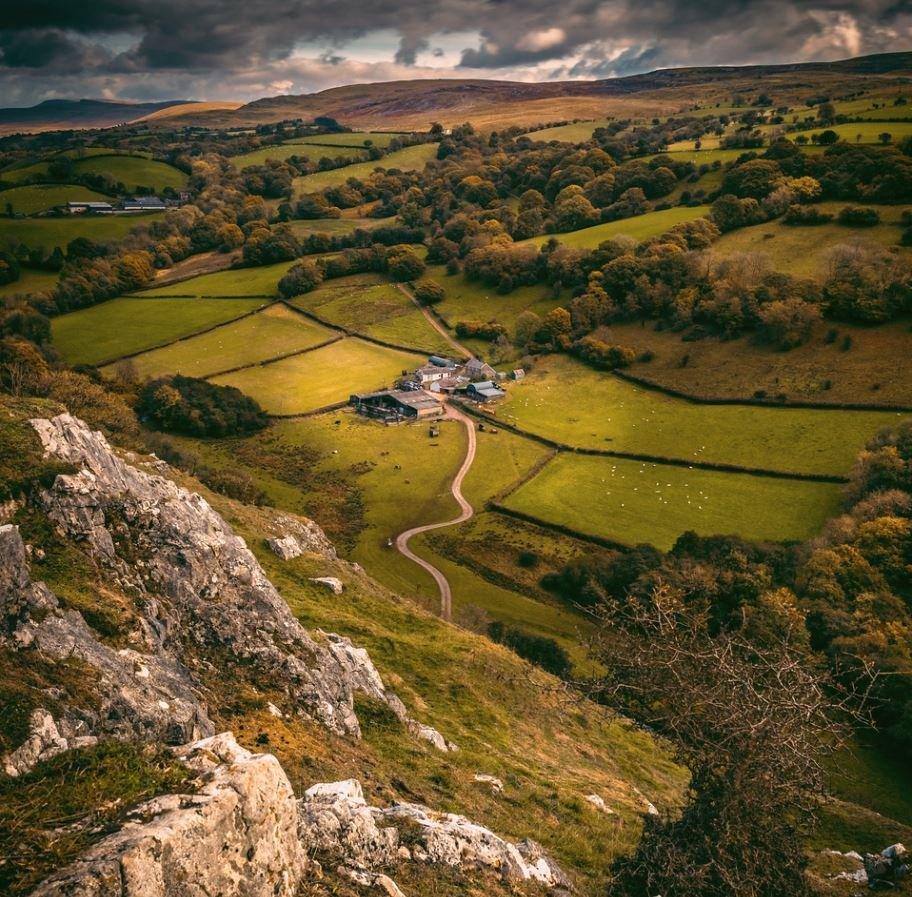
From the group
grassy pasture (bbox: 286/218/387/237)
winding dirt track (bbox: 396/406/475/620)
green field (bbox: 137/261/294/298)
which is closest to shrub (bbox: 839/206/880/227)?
winding dirt track (bbox: 396/406/475/620)

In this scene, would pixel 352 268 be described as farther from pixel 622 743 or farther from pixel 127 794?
pixel 127 794

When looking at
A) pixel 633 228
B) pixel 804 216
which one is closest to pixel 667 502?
pixel 804 216

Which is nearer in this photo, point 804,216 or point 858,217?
point 858,217

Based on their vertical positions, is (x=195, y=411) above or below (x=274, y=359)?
below

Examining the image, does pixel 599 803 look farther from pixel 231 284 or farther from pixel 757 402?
pixel 231 284

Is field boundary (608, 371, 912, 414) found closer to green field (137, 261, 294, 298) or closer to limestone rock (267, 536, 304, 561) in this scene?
limestone rock (267, 536, 304, 561)

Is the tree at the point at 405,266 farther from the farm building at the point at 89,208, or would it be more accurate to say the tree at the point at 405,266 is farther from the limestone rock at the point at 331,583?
the limestone rock at the point at 331,583

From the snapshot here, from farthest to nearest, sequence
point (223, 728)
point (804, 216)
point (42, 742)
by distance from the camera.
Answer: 1. point (804, 216)
2. point (223, 728)
3. point (42, 742)

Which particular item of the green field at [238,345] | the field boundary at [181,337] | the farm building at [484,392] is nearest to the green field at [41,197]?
the field boundary at [181,337]
